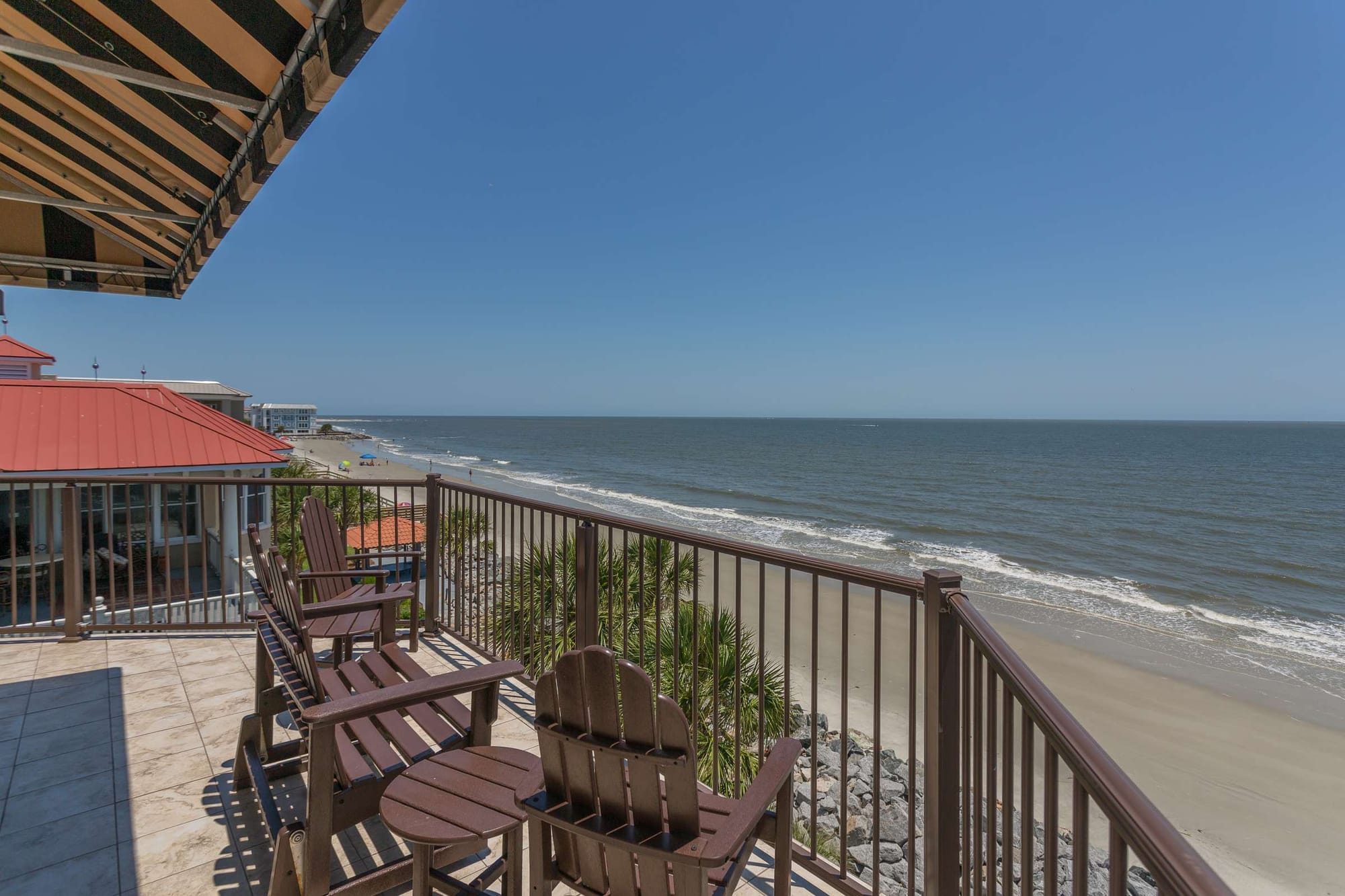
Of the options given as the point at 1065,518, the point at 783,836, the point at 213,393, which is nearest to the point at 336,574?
the point at 783,836

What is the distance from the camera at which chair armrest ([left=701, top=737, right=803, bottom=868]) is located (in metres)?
1.19

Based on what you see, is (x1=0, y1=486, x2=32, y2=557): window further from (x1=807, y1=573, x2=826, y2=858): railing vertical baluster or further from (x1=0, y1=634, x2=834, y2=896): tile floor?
(x1=807, y1=573, x2=826, y2=858): railing vertical baluster

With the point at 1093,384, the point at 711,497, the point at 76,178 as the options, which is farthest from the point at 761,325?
the point at 76,178

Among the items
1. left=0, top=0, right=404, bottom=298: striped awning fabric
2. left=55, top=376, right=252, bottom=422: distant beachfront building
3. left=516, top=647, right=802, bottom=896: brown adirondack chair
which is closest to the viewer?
left=516, top=647, right=802, bottom=896: brown adirondack chair

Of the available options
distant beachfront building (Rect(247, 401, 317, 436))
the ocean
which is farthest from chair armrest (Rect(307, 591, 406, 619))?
distant beachfront building (Rect(247, 401, 317, 436))

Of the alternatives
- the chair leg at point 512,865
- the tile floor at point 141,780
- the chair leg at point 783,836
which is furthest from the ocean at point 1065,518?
the tile floor at point 141,780

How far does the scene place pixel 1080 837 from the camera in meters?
0.85

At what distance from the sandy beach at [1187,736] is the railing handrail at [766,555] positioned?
2.13 meters

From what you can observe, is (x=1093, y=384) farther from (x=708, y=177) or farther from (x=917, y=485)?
(x=708, y=177)

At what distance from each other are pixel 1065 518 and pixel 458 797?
83.5 ft

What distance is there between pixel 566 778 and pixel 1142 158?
101 feet

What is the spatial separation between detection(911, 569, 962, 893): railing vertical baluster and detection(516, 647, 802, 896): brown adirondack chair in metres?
0.53

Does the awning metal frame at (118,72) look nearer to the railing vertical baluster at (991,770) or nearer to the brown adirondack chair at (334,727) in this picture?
the brown adirondack chair at (334,727)

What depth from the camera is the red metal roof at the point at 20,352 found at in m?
11.8
